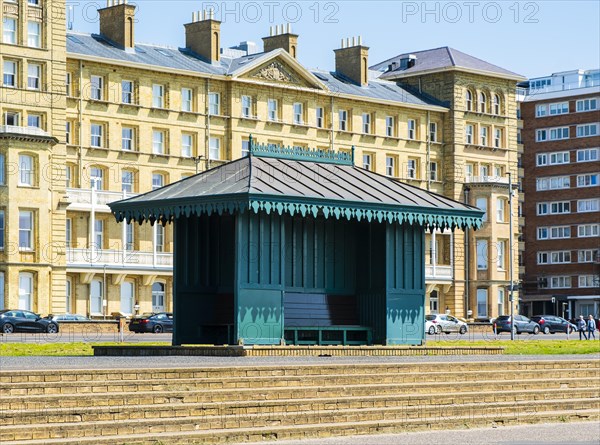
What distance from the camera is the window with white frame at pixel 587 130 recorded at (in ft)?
414

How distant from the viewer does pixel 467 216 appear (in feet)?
122

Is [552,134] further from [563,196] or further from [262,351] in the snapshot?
[262,351]

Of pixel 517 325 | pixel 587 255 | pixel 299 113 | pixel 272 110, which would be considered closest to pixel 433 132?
pixel 299 113

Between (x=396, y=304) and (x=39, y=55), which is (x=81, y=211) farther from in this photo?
(x=396, y=304)

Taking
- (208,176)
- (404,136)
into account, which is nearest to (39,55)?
(404,136)

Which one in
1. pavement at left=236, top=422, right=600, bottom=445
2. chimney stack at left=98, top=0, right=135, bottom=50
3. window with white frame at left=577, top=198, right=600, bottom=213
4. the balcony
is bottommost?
pavement at left=236, top=422, right=600, bottom=445

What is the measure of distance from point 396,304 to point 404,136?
218ft

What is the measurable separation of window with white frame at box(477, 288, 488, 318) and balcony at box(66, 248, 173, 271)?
26936 mm

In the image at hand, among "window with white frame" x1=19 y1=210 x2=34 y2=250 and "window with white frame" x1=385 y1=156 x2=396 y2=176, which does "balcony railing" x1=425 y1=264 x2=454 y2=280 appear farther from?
"window with white frame" x1=19 y1=210 x2=34 y2=250

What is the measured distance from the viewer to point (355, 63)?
3969 inches

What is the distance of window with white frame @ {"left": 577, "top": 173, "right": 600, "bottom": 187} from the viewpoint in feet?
415

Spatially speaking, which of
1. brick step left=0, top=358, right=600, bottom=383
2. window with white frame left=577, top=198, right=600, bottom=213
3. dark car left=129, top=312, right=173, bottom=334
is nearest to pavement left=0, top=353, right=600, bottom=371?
brick step left=0, top=358, right=600, bottom=383

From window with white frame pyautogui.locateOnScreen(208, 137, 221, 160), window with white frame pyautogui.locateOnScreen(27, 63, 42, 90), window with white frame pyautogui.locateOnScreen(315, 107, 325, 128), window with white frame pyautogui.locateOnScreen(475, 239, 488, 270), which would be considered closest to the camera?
window with white frame pyautogui.locateOnScreen(27, 63, 42, 90)

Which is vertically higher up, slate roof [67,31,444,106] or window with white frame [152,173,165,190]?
slate roof [67,31,444,106]
